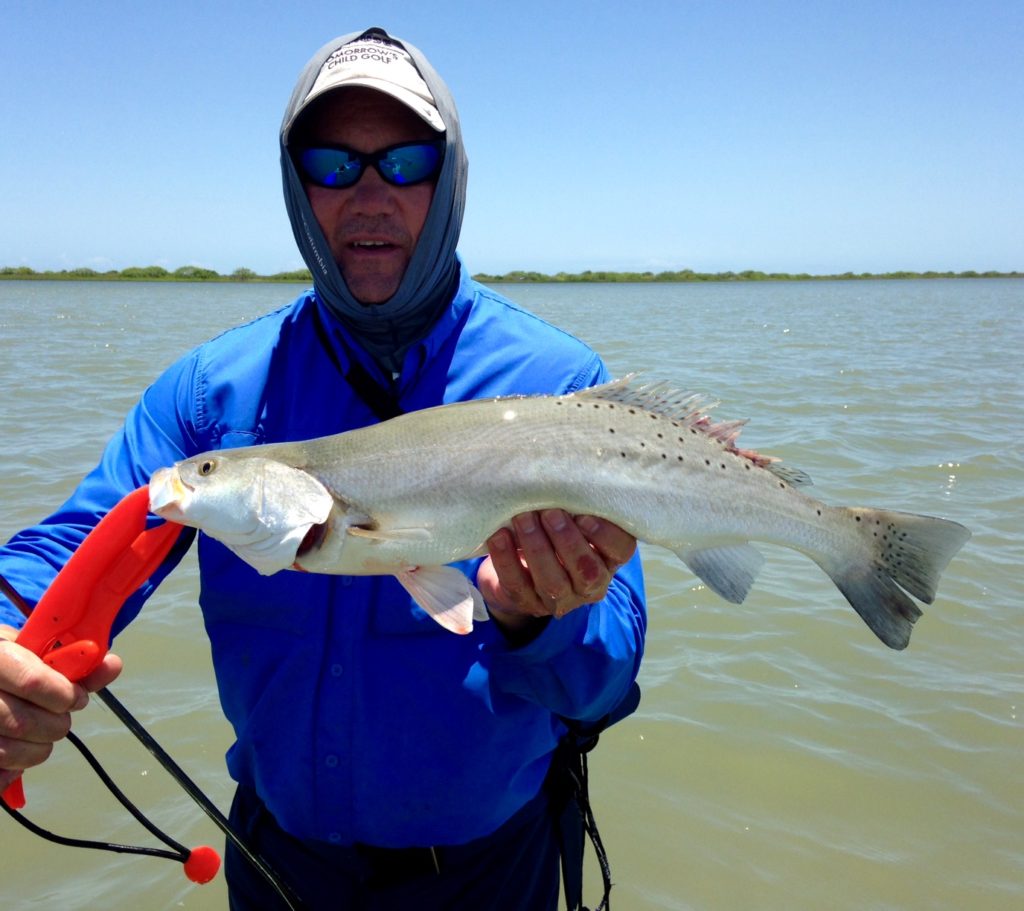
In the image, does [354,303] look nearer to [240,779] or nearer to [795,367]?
[240,779]

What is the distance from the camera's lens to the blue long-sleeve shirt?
9.05ft

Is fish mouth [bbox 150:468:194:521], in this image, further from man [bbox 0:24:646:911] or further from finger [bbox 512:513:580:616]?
finger [bbox 512:513:580:616]

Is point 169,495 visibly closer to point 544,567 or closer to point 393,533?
point 393,533

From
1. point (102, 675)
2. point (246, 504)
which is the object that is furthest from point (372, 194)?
point (102, 675)

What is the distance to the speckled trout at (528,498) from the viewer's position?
259cm

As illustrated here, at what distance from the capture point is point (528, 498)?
9.16 ft

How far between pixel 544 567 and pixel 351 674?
73 centimetres

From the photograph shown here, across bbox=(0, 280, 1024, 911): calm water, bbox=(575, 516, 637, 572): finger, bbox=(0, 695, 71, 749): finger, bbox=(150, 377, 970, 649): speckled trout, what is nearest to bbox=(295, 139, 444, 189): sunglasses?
bbox=(150, 377, 970, 649): speckled trout

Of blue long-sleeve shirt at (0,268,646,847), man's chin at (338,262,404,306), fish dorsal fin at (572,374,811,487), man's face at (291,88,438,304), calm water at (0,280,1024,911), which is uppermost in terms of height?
man's face at (291,88,438,304)

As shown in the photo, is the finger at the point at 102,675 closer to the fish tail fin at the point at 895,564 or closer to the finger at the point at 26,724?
the finger at the point at 26,724

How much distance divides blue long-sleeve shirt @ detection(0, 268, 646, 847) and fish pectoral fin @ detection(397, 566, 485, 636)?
0.61ft

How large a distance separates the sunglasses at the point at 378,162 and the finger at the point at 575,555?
56.3 inches

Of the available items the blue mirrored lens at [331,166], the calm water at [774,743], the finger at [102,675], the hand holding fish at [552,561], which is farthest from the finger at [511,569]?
the calm water at [774,743]

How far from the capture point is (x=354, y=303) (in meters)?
3.11
